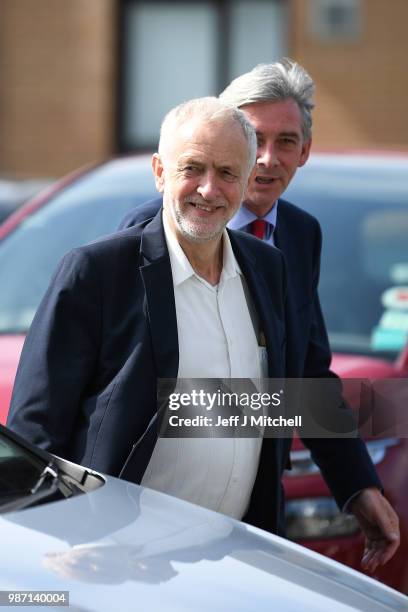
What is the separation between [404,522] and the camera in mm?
4215

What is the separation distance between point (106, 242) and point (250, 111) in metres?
0.72

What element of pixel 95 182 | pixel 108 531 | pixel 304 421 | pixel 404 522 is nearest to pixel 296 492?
pixel 404 522

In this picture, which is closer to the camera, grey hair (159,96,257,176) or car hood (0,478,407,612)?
car hood (0,478,407,612)

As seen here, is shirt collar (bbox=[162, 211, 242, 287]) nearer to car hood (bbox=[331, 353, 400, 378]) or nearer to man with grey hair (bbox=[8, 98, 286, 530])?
man with grey hair (bbox=[8, 98, 286, 530])

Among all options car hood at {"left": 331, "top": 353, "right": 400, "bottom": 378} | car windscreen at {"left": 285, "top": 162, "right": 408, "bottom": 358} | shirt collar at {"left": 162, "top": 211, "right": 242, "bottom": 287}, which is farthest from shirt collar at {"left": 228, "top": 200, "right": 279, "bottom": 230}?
car windscreen at {"left": 285, "top": 162, "right": 408, "bottom": 358}

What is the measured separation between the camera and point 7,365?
13.7ft

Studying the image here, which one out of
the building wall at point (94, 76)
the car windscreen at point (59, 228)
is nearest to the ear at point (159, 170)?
the car windscreen at point (59, 228)


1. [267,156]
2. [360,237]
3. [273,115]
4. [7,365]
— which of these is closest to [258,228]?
[267,156]

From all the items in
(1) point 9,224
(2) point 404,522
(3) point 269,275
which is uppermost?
(3) point 269,275

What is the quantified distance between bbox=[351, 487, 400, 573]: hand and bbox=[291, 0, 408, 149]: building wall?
1167 centimetres

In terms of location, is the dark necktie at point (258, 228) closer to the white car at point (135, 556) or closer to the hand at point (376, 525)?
the hand at point (376, 525)

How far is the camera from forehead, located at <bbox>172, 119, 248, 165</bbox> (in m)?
2.96

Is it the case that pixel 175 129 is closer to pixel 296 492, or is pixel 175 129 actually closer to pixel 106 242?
pixel 106 242

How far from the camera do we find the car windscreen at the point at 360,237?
5.35m
